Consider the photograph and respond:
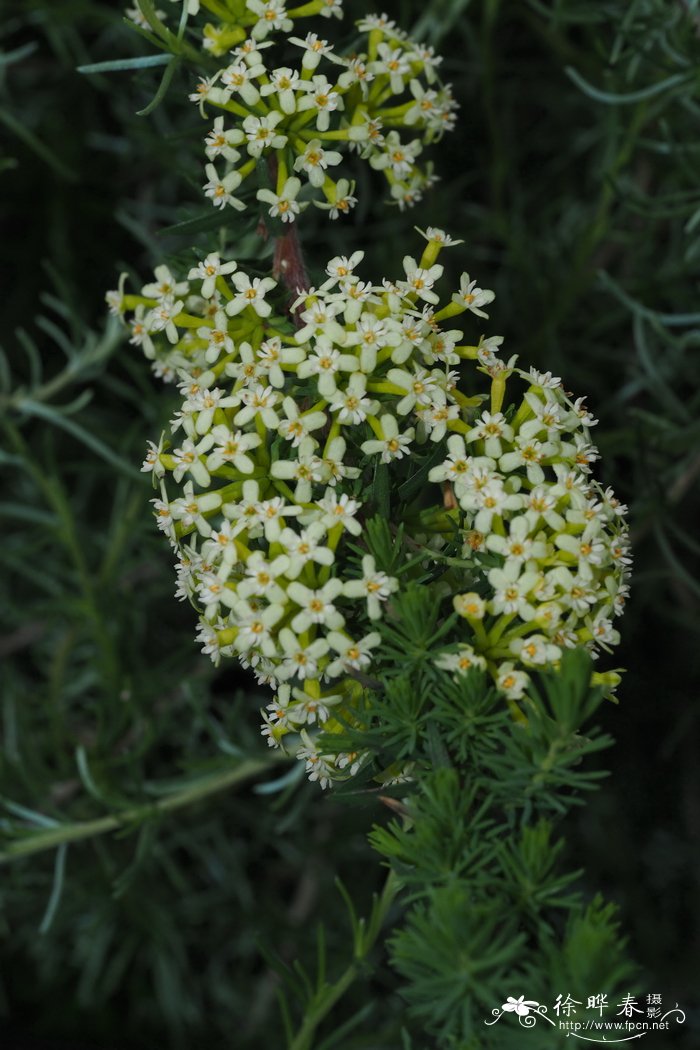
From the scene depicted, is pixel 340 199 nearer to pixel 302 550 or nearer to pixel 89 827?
pixel 302 550

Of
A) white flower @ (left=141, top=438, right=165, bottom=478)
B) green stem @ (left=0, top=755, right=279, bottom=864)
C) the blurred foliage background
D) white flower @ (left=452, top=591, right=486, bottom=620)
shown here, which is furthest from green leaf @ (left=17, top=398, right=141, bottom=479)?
white flower @ (left=452, top=591, right=486, bottom=620)

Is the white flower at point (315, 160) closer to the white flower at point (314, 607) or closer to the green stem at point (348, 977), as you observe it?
the white flower at point (314, 607)

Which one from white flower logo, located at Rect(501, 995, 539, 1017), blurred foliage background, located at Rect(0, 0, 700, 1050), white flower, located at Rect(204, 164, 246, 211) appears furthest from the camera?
blurred foliage background, located at Rect(0, 0, 700, 1050)

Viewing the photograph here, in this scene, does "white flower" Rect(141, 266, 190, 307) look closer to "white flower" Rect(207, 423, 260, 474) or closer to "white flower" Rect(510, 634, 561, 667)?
"white flower" Rect(207, 423, 260, 474)

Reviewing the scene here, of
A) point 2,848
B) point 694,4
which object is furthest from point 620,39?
point 2,848

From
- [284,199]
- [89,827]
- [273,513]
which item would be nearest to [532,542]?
[273,513]

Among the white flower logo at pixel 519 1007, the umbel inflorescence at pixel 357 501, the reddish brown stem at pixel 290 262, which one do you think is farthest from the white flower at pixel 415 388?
the white flower logo at pixel 519 1007

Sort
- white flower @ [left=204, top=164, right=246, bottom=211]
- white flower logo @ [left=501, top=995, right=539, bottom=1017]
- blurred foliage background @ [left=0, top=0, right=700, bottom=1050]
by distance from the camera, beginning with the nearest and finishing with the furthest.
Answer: white flower logo @ [left=501, top=995, right=539, bottom=1017]
white flower @ [left=204, top=164, right=246, bottom=211]
blurred foliage background @ [left=0, top=0, right=700, bottom=1050]

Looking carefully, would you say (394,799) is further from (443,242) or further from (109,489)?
(109,489)
